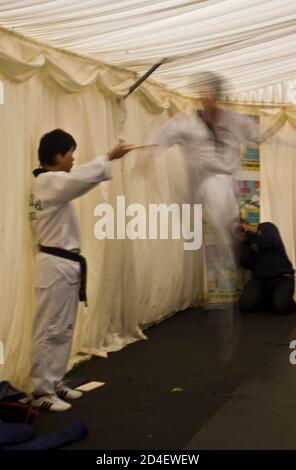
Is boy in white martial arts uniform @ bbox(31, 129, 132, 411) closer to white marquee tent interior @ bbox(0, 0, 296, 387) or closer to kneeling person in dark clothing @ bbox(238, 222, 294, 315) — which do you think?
white marquee tent interior @ bbox(0, 0, 296, 387)

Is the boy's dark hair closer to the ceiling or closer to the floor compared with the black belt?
closer to the ceiling

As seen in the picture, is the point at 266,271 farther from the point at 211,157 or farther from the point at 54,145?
the point at 54,145

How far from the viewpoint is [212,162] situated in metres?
3.14

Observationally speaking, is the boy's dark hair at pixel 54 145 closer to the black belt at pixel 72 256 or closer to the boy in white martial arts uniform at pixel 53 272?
the boy in white martial arts uniform at pixel 53 272

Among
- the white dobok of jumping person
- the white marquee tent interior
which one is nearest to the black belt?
the white marquee tent interior

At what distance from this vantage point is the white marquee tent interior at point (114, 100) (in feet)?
10.7

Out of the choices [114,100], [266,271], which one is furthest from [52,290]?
[266,271]

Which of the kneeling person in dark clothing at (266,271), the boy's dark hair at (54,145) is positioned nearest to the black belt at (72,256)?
the boy's dark hair at (54,145)

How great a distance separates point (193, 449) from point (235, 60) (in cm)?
311

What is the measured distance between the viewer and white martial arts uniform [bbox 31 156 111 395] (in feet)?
10.3

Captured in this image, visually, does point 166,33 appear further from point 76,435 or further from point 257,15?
point 76,435

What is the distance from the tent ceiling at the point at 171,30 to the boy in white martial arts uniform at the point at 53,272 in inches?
26.3

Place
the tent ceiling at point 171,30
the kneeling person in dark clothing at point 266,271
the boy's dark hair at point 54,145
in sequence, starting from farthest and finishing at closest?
the kneeling person in dark clothing at point 266,271, the boy's dark hair at point 54,145, the tent ceiling at point 171,30

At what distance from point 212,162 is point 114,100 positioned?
1.70 meters
